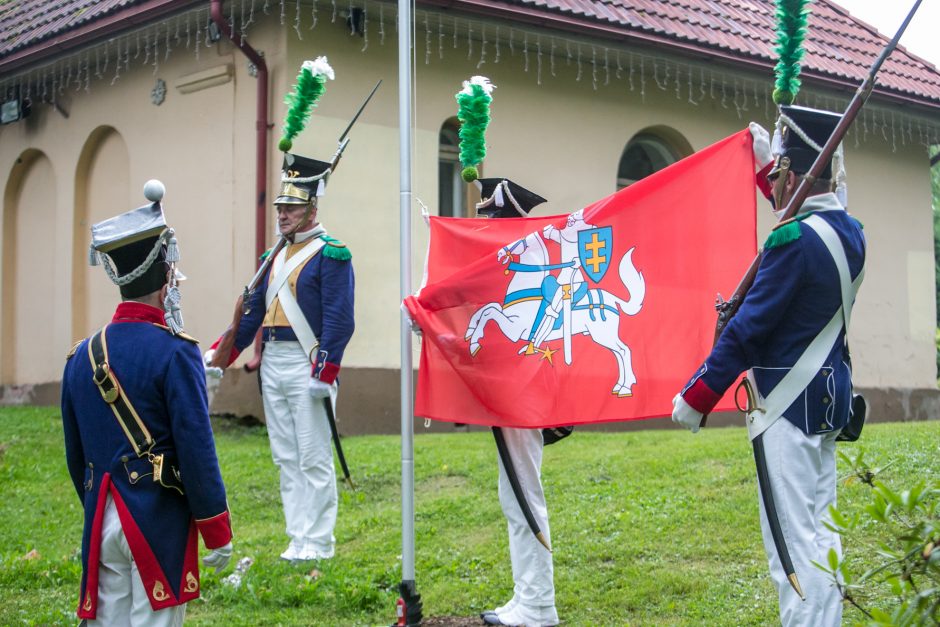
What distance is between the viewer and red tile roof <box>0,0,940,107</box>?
509 inches

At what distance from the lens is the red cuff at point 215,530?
4406mm

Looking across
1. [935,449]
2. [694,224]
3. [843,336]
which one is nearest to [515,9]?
[935,449]

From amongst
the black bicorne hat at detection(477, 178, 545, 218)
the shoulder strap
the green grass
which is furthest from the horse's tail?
the shoulder strap

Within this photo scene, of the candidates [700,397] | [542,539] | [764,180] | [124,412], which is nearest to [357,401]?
[542,539]

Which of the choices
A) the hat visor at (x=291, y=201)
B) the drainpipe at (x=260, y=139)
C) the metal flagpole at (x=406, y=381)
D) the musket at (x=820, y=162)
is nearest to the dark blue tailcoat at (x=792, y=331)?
the musket at (x=820, y=162)

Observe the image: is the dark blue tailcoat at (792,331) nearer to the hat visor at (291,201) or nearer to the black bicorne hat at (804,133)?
the black bicorne hat at (804,133)

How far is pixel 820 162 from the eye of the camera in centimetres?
449

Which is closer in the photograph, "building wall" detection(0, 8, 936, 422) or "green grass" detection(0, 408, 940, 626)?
"green grass" detection(0, 408, 940, 626)

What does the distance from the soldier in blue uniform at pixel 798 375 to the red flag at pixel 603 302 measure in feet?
3.36

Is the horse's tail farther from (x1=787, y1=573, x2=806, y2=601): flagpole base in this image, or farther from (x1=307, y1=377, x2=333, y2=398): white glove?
(x1=307, y1=377, x2=333, y2=398): white glove

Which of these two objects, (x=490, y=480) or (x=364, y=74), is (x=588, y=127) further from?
(x=490, y=480)

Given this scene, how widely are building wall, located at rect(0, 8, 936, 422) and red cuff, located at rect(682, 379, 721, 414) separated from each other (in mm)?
7275

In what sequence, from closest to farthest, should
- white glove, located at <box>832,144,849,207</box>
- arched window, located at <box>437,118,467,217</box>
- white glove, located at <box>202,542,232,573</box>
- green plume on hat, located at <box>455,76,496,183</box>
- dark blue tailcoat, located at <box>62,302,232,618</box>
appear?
dark blue tailcoat, located at <box>62,302,232,618</box>
white glove, located at <box>202,542,232,573</box>
white glove, located at <box>832,144,849,207</box>
green plume on hat, located at <box>455,76,496,183</box>
arched window, located at <box>437,118,467,217</box>

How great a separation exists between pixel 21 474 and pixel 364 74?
549cm
